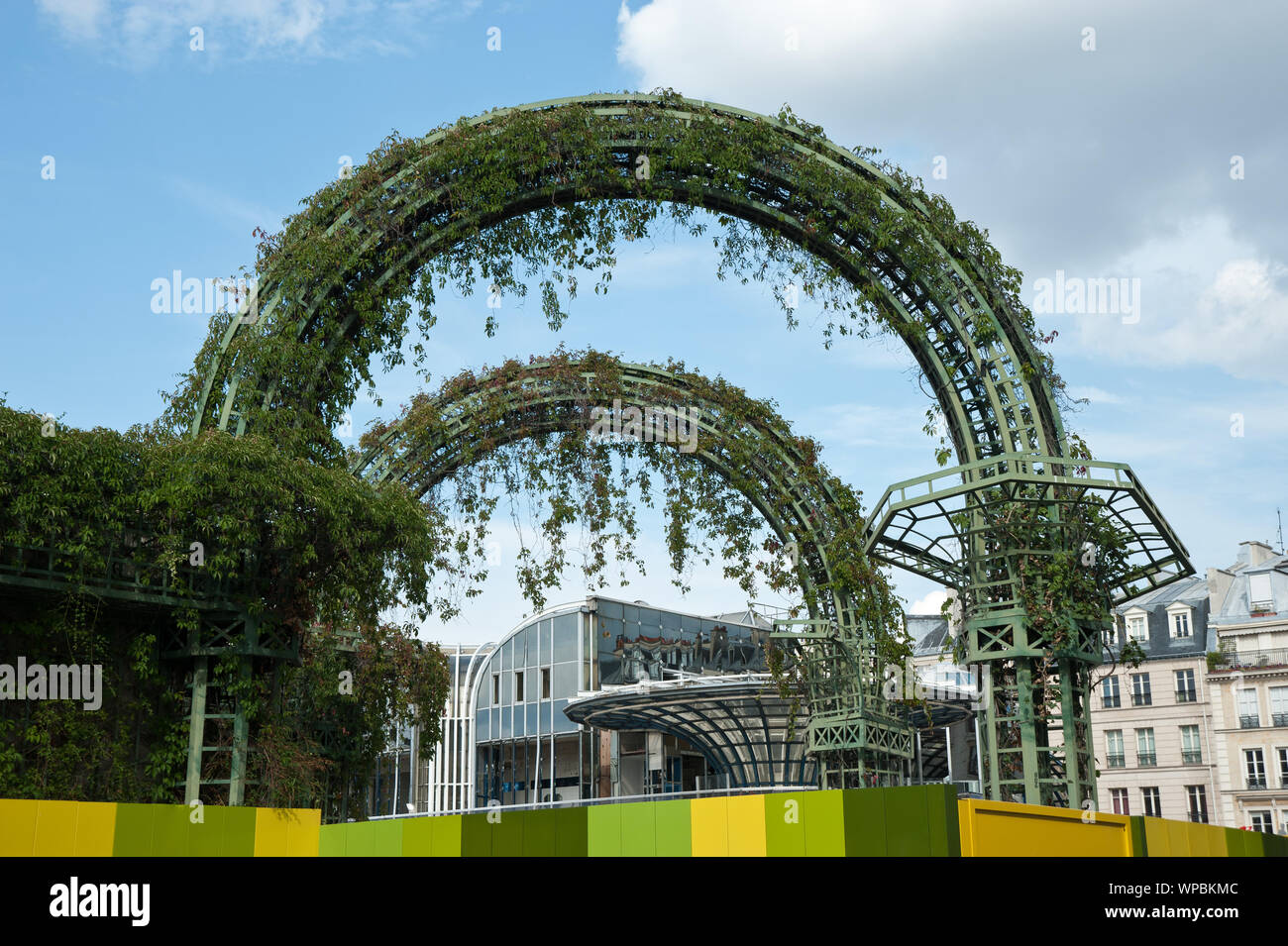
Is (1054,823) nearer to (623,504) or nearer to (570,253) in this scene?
(570,253)

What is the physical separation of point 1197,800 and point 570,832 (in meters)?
45.1

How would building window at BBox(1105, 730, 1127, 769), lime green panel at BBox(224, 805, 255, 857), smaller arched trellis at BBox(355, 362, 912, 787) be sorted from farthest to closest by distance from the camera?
building window at BBox(1105, 730, 1127, 769), smaller arched trellis at BBox(355, 362, 912, 787), lime green panel at BBox(224, 805, 255, 857)

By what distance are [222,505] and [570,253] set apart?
5539mm

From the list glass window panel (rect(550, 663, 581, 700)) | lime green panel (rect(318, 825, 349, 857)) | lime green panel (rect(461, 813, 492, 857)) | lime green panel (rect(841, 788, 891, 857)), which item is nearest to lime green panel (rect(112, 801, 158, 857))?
lime green panel (rect(318, 825, 349, 857))

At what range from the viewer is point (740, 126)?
15.2 meters

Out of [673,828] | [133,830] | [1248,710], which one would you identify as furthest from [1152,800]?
[673,828]

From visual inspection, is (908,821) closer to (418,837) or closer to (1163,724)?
(418,837)

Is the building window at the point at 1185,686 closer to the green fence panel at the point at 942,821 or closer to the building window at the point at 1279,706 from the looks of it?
the building window at the point at 1279,706

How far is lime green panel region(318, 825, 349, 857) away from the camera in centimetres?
951

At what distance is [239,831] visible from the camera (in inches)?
448

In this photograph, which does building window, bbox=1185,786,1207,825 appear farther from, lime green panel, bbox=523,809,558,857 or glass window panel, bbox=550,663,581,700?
lime green panel, bbox=523,809,558,857

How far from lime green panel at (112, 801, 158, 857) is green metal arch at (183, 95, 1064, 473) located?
5418 mm

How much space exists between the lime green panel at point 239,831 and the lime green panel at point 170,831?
2.06ft

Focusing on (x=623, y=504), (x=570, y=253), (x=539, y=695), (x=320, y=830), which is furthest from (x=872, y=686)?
(x=539, y=695)
